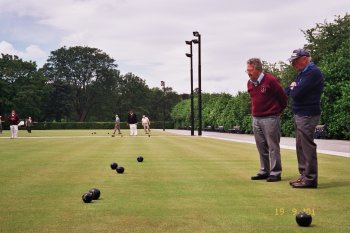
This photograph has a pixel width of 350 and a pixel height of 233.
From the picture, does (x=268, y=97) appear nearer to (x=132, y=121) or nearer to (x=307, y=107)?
(x=307, y=107)

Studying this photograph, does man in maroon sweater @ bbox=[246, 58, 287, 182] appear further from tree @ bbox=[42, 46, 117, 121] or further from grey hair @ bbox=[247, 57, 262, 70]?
tree @ bbox=[42, 46, 117, 121]

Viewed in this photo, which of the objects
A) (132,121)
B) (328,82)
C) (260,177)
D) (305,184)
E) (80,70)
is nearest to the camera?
(305,184)

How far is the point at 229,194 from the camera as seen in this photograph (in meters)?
6.88

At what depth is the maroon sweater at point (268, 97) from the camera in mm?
8219

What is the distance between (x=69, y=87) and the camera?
8862cm

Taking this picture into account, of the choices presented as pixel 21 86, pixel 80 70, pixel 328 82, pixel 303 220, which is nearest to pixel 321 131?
pixel 328 82

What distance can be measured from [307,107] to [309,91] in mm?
244

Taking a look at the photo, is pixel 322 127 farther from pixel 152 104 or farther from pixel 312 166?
pixel 152 104

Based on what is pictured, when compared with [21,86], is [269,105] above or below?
below

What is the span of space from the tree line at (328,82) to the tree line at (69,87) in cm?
4197

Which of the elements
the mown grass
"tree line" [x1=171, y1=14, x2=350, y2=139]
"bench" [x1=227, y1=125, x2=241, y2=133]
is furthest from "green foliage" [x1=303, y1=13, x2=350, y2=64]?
the mown grass

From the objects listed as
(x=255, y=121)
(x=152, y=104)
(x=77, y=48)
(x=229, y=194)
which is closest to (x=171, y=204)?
(x=229, y=194)

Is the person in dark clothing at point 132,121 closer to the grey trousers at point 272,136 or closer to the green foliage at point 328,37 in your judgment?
the green foliage at point 328,37

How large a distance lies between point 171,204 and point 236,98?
38157 mm
